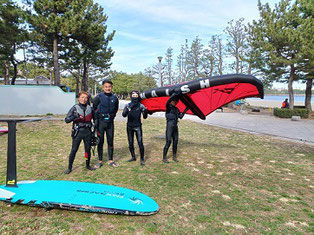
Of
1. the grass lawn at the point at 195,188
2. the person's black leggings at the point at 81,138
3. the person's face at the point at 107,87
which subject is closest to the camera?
the grass lawn at the point at 195,188

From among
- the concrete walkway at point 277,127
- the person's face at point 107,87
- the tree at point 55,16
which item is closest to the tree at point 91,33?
the tree at point 55,16

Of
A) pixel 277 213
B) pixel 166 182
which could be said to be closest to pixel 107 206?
pixel 166 182

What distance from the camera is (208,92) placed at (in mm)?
5836

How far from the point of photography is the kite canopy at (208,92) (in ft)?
14.4

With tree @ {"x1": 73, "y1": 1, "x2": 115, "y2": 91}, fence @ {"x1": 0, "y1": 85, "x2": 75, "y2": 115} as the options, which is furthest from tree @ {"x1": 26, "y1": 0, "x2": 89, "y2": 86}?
fence @ {"x1": 0, "y1": 85, "x2": 75, "y2": 115}

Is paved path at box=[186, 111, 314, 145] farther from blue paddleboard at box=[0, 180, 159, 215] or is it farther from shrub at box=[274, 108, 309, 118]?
blue paddleboard at box=[0, 180, 159, 215]

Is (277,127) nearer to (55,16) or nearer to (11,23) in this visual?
(55,16)

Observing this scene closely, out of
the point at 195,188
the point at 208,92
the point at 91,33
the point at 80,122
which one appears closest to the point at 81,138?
the point at 80,122

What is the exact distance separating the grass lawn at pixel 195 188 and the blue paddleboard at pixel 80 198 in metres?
0.12

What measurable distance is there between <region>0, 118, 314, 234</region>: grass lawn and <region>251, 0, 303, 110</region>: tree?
1279 cm

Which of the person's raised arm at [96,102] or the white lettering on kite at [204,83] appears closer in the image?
the white lettering on kite at [204,83]

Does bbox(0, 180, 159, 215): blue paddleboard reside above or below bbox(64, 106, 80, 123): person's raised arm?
below

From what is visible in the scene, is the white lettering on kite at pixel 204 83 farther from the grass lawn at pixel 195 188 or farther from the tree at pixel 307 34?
the tree at pixel 307 34

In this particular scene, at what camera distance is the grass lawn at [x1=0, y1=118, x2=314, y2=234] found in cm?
292
